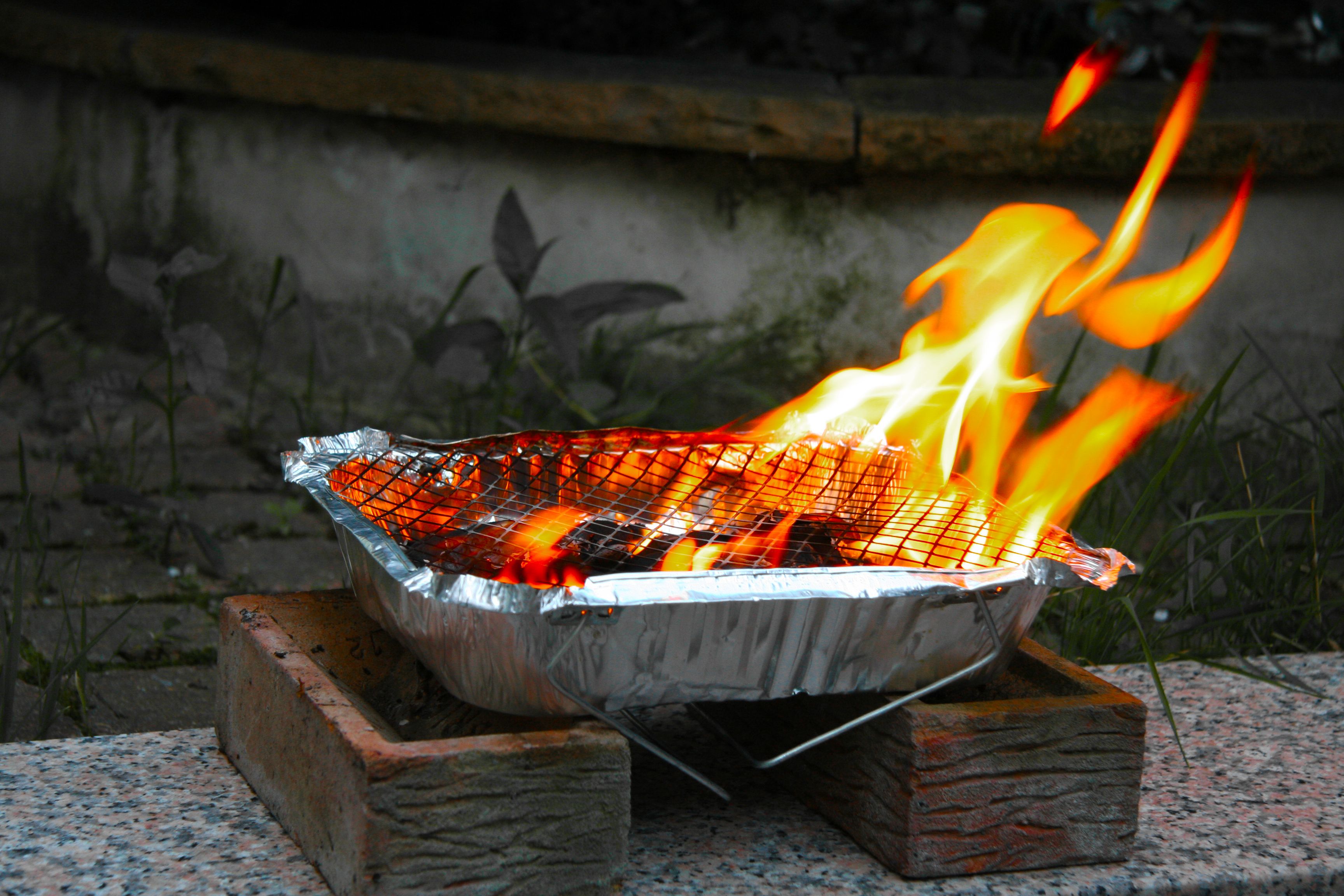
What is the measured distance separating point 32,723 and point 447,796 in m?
0.84

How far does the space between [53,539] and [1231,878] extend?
6.23 ft

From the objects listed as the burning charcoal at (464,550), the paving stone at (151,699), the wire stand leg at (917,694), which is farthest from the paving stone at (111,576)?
the wire stand leg at (917,694)

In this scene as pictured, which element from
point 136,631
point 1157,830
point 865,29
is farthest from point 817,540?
point 865,29

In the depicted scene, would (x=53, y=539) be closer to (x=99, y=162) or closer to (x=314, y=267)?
(x=314, y=267)

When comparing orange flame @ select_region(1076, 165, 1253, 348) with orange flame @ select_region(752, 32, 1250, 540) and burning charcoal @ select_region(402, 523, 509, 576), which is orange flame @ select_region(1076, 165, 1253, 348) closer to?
orange flame @ select_region(752, 32, 1250, 540)

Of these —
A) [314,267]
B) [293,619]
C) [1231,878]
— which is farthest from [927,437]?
[314,267]

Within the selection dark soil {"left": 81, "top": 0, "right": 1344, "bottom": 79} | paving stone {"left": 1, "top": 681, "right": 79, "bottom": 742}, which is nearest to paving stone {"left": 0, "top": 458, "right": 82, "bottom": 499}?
paving stone {"left": 1, "top": 681, "right": 79, "bottom": 742}

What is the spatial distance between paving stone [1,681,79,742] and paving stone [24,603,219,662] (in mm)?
110

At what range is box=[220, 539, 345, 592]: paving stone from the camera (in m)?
2.18

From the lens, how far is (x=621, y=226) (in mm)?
2896

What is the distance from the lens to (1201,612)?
1.92 m

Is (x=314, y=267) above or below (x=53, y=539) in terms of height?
above

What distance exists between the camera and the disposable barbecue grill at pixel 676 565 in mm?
1055

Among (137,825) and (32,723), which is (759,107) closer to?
(32,723)
